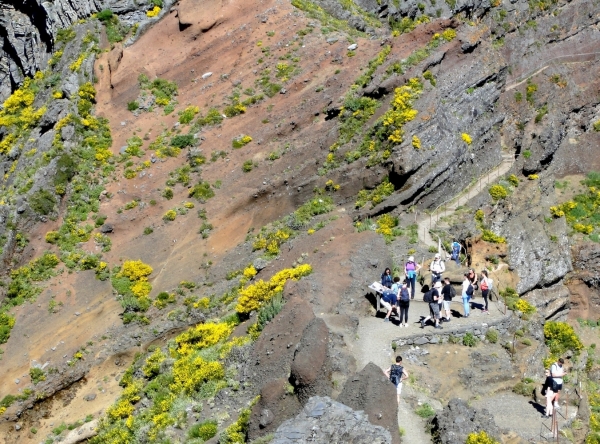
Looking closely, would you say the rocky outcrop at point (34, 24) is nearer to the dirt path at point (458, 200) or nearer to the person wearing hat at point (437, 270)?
the dirt path at point (458, 200)

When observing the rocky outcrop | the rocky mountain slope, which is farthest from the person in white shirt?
the rocky outcrop

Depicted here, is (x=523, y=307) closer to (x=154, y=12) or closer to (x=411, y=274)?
(x=411, y=274)

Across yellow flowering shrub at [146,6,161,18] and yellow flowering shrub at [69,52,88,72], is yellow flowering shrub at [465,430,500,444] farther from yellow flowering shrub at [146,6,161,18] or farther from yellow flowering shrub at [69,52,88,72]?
yellow flowering shrub at [146,6,161,18]

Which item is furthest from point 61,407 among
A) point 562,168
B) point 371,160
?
point 562,168

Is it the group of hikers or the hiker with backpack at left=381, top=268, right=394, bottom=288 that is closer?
the group of hikers

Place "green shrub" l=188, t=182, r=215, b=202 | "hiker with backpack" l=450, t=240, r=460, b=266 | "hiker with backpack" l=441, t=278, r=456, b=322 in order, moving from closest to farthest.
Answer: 1. "hiker with backpack" l=441, t=278, r=456, b=322
2. "hiker with backpack" l=450, t=240, r=460, b=266
3. "green shrub" l=188, t=182, r=215, b=202

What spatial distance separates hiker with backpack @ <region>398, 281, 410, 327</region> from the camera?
21.8 m

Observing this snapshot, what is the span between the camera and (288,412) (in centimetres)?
1758

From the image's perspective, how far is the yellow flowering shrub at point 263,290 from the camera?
85.6 feet

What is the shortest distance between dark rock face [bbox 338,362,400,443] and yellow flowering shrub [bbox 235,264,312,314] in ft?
30.1

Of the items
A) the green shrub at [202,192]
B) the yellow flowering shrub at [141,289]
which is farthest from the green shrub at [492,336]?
the green shrub at [202,192]

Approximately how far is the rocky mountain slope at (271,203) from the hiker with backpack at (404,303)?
0.53m

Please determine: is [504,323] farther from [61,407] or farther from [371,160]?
[61,407]

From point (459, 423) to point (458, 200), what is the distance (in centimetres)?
1782
